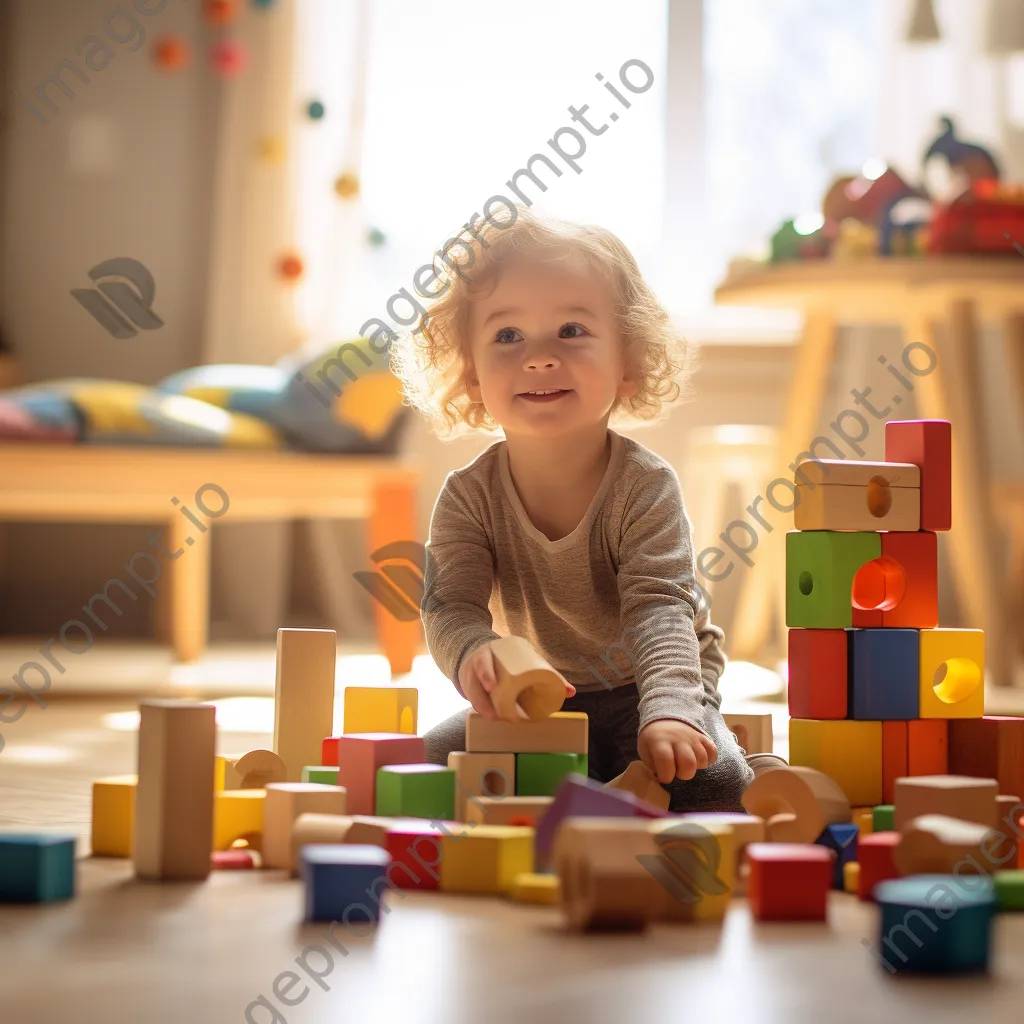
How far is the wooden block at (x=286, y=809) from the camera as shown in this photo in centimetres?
89

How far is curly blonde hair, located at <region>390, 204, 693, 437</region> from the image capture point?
1.17m

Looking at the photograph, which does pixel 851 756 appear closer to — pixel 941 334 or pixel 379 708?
pixel 379 708

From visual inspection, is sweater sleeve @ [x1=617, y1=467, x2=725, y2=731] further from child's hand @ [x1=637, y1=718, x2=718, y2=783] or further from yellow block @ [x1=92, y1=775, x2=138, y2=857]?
yellow block @ [x1=92, y1=775, x2=138, y2=857]

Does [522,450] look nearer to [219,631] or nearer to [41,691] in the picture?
[41,691]

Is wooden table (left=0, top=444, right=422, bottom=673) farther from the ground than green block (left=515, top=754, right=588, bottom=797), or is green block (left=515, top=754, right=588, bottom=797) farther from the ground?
wooden table (left=0, top=444, right=422, bottom=673)

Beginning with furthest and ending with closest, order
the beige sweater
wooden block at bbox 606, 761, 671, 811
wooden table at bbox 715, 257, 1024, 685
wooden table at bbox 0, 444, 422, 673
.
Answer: wooden table at bbox 0, 444, 422, 673 → wooden table at bbox 715, 257, 1024, 685 → the beige sweater → wooden block at bbox 606, 761, 671, 811

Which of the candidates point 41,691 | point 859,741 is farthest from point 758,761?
point 41,691

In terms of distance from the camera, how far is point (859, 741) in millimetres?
1017

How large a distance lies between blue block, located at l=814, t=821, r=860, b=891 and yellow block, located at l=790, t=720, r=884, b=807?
10 centimetres

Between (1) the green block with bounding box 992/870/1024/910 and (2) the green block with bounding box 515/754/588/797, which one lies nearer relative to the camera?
(1) the green block with bounding box 992/870/1024/910

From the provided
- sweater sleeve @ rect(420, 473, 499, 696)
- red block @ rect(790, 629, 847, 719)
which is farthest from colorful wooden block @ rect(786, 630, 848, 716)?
sweater sleeve @ rect(420, 473, 499, 696)

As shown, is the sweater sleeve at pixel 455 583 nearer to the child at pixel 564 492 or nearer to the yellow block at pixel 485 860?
the child at pixel 564 492

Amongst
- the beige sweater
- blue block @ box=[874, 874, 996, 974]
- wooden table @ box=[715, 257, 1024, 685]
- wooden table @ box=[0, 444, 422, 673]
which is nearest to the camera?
blue block @ box=[874, 874, 996, 974]

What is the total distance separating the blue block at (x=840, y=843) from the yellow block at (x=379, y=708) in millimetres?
377
